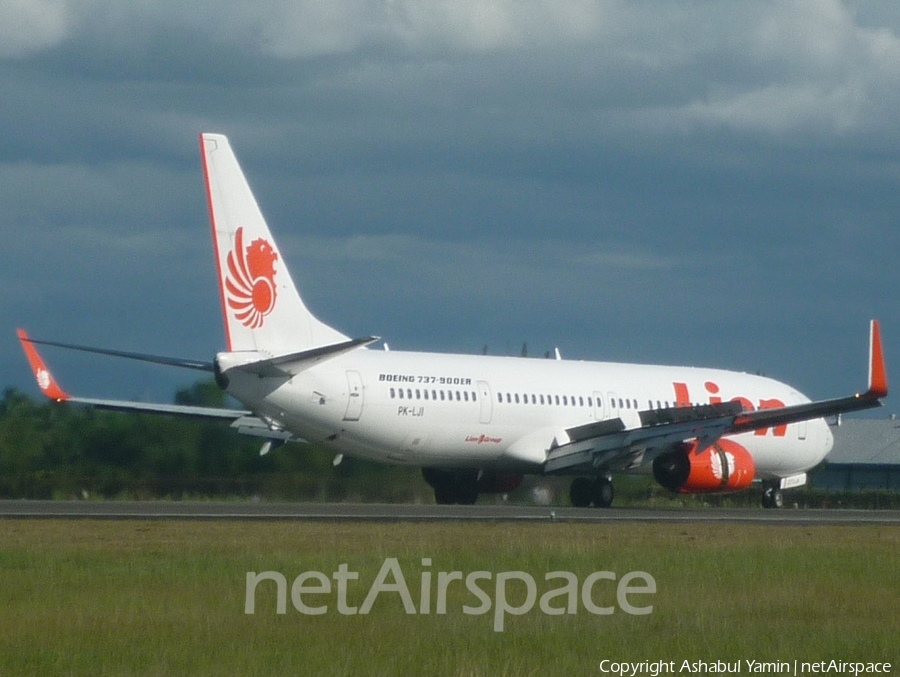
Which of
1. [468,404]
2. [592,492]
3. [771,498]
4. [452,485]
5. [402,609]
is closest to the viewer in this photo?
[402,609]

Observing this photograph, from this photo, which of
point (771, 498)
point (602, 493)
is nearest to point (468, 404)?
point (602, 493)

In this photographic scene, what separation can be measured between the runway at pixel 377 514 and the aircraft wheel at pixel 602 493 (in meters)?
0.99

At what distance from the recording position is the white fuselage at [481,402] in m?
32.3

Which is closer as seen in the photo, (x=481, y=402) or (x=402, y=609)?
(x=402, y=609)

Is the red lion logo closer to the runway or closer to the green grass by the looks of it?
the runway

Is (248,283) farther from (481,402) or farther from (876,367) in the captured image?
(876,367)

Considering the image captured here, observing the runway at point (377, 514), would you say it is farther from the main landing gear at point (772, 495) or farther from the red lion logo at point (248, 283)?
the main landing gear at point (772, 495)

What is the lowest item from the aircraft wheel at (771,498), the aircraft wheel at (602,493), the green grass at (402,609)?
the green grass at (402,609)

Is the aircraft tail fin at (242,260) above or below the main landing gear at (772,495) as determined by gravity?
above

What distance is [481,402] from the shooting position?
116 feet

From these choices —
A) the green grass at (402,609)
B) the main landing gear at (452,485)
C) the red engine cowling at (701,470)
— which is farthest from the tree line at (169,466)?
the green grass at (402,609)

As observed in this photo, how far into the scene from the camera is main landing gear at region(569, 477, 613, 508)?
36719 millimetres

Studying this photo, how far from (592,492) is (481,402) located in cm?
382

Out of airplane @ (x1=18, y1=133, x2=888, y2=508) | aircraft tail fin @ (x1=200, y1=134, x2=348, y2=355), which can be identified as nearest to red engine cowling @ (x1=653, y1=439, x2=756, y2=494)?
airplane @ (x1=18, y1=133, x2=888, y2=508)
